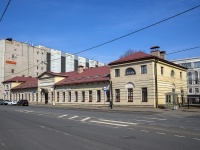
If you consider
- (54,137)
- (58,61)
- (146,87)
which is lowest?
(54,137)

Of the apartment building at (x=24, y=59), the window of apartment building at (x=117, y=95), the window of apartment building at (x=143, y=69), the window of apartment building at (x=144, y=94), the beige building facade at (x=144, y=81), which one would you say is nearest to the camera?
the beige building facade at (x=144, y=81)

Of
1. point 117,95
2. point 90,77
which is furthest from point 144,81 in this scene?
point 90,77

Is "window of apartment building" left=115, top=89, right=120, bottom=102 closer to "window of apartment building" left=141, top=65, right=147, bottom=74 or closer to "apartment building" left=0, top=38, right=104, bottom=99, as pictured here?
"window of apartment building" left=141, top=65, right=147, bottom=74

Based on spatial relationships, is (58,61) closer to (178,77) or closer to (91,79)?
(91,79)

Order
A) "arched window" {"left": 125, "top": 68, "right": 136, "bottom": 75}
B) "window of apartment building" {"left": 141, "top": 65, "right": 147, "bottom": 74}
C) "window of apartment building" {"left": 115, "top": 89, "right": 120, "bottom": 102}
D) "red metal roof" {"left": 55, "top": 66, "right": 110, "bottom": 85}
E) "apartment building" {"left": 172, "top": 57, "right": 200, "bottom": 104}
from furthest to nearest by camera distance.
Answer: "apartment building" {"left": 172, "top": 57, "right": 200, "bottom": 104}, "red metal roof" {"left": 55, "top": 66, "right": 110, "bottom": 85}, "window of apartment building" {"left": 115, "top": 89, "right": 120, "bottom": 102}, "arched window" {"left": 125, "top": 68, "right": 136, "bottom": 75}, "window of apartment building" {"left": 141, "top": 65, "right": 147, "bottom": 74}

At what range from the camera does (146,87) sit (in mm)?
33594

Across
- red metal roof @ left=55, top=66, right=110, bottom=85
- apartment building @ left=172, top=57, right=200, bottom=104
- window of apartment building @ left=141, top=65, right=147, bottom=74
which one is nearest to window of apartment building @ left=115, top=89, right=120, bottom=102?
red metal roof @ left=55, top=66, right=110, bottom=85

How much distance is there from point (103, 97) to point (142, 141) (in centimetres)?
3018

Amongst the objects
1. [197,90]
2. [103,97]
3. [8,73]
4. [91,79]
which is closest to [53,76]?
[91,79]

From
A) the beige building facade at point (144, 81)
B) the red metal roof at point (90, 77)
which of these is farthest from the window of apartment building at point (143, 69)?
the red metal roof at point (90, 77)

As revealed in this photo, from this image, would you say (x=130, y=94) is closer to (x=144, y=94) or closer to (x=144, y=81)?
(x=144, y=94)

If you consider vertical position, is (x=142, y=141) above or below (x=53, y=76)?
below

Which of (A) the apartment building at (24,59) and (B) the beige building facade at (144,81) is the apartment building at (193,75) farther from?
(B) the beige building facade at (144,81)

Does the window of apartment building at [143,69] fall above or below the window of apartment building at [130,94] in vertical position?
above
